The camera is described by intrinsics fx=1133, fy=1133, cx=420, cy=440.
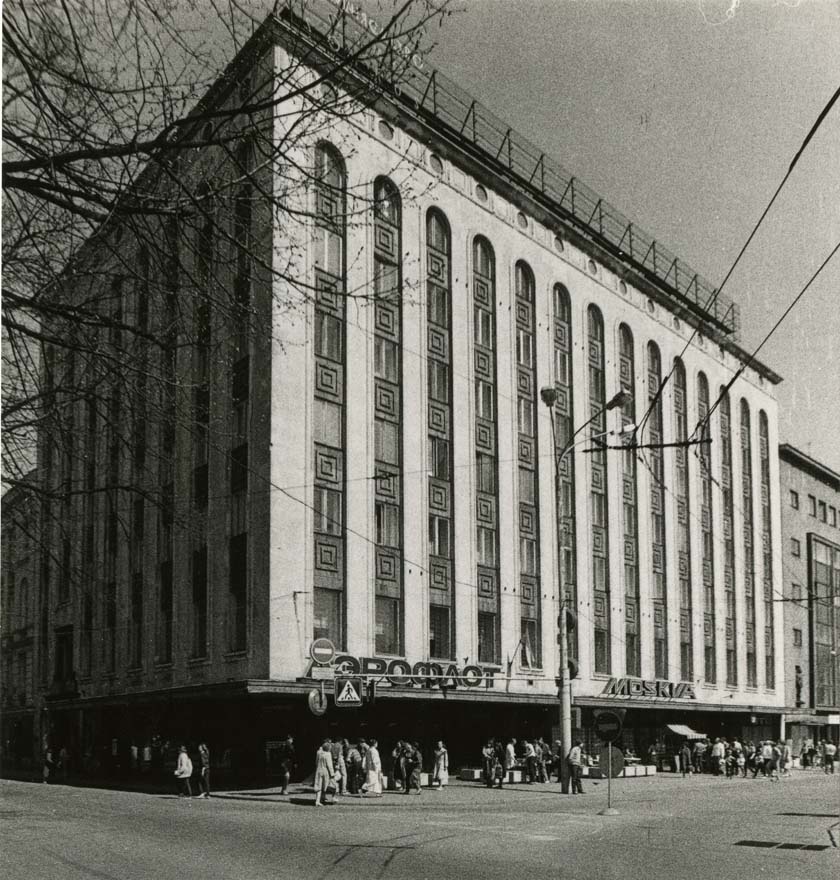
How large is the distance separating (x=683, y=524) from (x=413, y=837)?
35.1m

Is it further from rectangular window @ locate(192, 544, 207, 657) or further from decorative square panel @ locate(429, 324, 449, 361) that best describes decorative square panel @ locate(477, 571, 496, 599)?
rectangular window @ locate(192, 544, 207, 657)

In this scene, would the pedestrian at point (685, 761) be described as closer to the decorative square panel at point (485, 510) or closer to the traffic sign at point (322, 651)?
the decorative square panel at point (485, 510)

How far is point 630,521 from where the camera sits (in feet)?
155

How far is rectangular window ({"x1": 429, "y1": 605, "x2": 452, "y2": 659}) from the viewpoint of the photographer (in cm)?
3622

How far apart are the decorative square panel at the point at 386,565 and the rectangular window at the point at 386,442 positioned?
2.94 m

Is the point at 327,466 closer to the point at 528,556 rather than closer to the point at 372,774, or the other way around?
the point at 372,774

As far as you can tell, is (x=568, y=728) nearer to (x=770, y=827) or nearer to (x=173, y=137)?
(x=770, y=827)

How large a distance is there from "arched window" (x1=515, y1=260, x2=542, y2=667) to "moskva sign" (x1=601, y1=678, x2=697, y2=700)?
472 centimetres

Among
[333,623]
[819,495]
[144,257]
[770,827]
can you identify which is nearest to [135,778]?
[333,623]

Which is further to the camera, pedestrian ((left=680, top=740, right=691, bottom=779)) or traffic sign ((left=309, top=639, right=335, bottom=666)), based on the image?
pedestrian ((left=680, top=740, right=691, bottom=779))

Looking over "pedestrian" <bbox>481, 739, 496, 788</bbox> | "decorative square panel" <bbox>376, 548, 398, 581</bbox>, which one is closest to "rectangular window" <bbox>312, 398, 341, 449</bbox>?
"decorative square panel" <bbox>376, 548, 398, 581</bbox>

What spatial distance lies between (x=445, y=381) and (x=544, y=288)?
7602 mm

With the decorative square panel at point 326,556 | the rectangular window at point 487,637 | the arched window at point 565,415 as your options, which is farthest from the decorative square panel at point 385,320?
the rectangular window at point 487,637

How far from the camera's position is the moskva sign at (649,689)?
4362 centimetres
